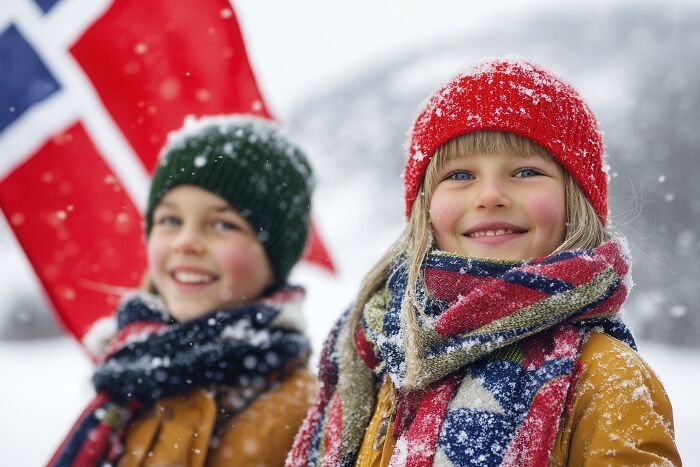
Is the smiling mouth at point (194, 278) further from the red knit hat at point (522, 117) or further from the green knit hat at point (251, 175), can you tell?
the red knit hat at point (522, 117)

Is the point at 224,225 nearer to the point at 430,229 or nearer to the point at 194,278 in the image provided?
the point at 194,278

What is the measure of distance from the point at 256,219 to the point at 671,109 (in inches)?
174

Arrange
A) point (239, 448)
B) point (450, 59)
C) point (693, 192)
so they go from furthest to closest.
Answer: point (450, 59) < point (693, 192) < point (239, 448)

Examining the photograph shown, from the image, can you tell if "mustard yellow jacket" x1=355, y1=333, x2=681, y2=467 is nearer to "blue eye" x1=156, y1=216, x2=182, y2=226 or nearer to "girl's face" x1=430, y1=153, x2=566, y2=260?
"girl's face" x1=430, y1=153, x2=566, y2=260

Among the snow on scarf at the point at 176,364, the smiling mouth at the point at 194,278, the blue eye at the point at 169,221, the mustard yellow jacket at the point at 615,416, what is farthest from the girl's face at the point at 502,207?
the blue eye at the point at 169,221

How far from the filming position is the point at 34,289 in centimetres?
693

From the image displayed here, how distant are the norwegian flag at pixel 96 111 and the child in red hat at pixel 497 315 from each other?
136cm

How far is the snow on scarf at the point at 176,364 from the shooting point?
6.27 ft

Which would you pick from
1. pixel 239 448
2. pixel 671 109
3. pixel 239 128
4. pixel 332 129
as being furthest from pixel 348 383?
pixel 332 129

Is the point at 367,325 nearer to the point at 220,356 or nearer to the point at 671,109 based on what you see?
the point at 220,356

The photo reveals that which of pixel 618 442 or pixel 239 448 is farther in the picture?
pixel 239 448

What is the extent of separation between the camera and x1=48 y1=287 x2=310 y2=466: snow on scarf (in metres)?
1.91

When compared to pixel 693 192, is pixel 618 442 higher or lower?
lower

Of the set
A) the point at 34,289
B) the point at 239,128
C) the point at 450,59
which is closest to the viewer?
the point at 239,128
